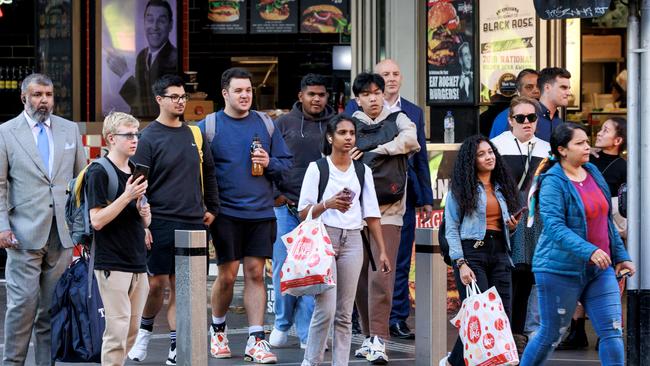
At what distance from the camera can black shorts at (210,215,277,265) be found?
10.1 metres

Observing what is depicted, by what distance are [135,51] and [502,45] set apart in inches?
166

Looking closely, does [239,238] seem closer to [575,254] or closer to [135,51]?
[575,254]

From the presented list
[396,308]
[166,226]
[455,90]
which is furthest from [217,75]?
[166,226]

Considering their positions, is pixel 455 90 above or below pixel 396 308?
above

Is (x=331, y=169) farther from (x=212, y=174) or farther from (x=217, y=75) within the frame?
(x=217, y=75)

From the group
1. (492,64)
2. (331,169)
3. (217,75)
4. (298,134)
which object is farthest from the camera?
(217,75)

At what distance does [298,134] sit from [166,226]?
1543mm

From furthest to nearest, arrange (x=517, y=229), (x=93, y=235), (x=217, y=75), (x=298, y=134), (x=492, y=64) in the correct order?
(x=217, y=75) < (x=492, y=64) < (x=298, y=134) < (x=517, y=229) < (x=93, y=235)

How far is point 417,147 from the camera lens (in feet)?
34.4

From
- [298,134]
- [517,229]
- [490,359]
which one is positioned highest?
[298,134]

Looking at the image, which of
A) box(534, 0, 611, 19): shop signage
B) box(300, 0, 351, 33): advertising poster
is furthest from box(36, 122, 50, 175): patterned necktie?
box(300, 0, 351, 33): advertising poster

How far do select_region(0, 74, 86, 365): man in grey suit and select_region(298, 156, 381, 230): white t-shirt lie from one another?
5.20 feet

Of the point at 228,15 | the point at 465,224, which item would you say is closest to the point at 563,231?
the point at 465,224

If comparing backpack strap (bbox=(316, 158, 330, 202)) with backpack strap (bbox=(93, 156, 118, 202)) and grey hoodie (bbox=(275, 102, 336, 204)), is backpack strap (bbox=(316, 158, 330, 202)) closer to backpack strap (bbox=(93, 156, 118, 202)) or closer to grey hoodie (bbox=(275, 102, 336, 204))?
grey hoodie (bbox=(275, 102, 336, 204))
